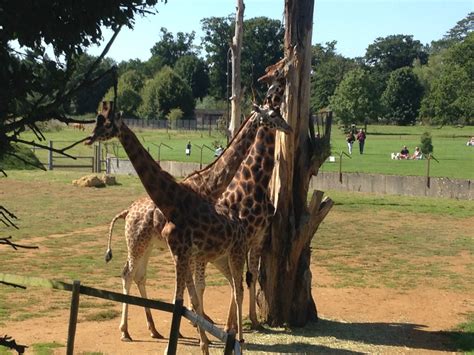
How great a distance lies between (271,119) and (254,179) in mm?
896

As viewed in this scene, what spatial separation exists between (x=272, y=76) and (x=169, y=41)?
107 m

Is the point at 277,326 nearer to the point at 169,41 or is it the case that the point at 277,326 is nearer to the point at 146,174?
the point at 146,174

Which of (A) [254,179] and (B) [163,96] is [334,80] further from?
(A) [254,179]

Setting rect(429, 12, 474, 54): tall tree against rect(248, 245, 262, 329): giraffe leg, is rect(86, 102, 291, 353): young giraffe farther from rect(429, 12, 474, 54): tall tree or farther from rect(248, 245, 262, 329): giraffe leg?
rect(429, 12, 474, 54): tall tree

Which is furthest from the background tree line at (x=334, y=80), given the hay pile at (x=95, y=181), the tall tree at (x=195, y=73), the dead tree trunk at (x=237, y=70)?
the dead tree trunk at (x=237, y=70)

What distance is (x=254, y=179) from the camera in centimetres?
1012

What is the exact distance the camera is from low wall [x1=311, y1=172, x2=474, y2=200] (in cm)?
2564

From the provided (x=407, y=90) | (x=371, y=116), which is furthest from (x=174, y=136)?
(x=407, y=90)

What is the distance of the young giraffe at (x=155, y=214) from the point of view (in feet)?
30.9

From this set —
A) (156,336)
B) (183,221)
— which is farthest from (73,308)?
(156,336)

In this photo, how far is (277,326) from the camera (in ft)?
34.0

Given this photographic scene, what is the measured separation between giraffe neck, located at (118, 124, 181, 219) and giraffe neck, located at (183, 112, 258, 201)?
0.74 metres

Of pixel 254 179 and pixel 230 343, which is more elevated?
pixel 254 179

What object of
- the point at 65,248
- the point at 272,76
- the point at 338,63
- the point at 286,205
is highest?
the point at 338,63
